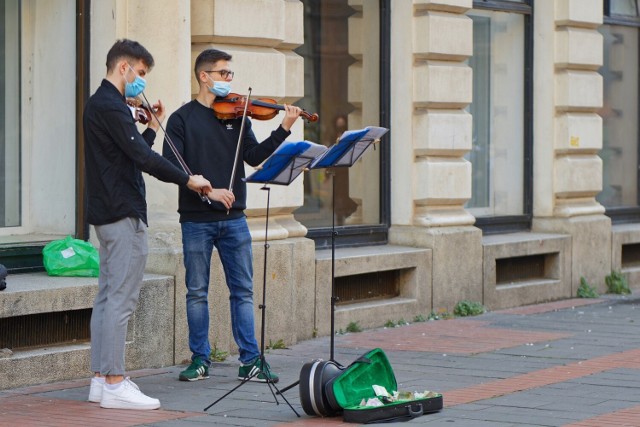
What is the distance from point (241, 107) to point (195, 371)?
5.77ft

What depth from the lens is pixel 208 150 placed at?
8898 mm

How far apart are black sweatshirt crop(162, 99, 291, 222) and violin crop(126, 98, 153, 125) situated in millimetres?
594

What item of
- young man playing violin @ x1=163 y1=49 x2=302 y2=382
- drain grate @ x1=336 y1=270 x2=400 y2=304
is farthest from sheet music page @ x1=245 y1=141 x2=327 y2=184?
drain grate @ x1=336 y1=270 x2=400 y2=304

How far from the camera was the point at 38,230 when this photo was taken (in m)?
10.1

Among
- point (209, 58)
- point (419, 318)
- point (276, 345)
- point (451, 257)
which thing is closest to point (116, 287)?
point (209, 58)

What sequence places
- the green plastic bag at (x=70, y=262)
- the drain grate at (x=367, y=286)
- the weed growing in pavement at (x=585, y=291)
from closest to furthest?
the green plastic bag at (x=70, y=262) < the drain grate at (x=367, y=286) < the weed growing in pavement at (x=585, y=291)

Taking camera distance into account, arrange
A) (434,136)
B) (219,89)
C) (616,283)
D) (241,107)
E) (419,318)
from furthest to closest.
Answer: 1. (616,283)
2. (434,136)
3. (419,318)
4. (219,89)
5. (241,107)

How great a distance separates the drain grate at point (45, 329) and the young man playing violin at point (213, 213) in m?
0.84

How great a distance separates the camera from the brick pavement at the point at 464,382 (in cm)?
775

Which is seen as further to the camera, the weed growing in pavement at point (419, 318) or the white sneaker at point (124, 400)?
the weed growing in pavement at point (419, 318)

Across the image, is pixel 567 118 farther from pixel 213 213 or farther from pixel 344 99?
pixel 213 213

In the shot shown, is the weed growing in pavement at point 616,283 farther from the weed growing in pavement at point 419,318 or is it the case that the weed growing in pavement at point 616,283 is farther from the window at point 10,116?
the window at point 10,116

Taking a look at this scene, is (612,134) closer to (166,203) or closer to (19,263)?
(166,203)

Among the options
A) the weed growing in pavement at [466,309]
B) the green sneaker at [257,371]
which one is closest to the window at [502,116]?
the weed growing in pavement at [466,309]
